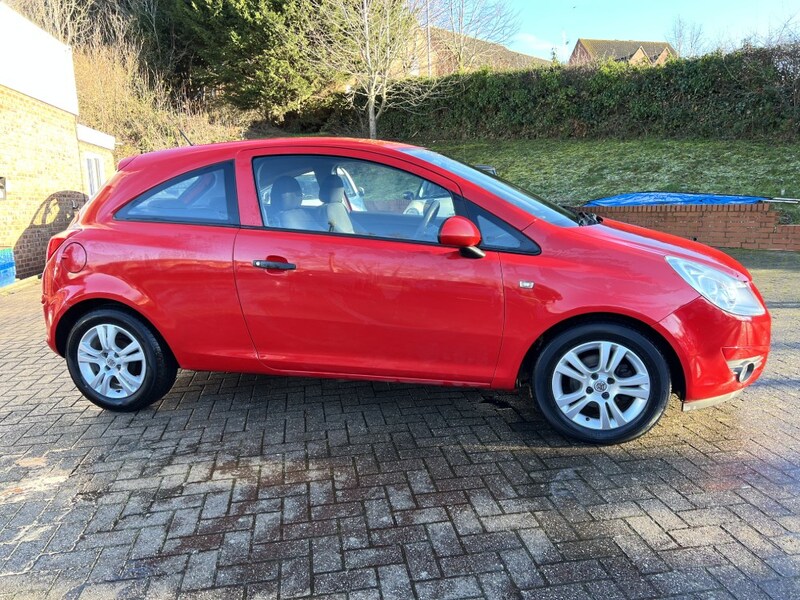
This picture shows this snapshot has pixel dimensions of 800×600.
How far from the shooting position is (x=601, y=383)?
10.5ft

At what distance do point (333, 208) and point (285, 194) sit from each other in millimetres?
328

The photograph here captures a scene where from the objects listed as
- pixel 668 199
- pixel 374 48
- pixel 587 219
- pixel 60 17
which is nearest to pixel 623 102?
pixel 668 199

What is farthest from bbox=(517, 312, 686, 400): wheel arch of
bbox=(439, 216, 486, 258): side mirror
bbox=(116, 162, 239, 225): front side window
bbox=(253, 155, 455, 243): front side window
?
bbox=(116, 162, 239, 225): front side window

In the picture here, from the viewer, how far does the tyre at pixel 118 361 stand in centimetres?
379

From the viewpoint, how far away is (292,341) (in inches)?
139

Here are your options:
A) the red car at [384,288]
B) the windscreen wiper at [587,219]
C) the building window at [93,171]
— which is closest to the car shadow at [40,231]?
the building window at [93,171]

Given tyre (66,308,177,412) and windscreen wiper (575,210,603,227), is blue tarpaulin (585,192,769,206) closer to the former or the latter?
windscreen wiper (575,210,603,227)

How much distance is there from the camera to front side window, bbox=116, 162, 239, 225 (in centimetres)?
362

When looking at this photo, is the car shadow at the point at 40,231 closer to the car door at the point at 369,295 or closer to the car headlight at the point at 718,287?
the car door at the point at 369,295

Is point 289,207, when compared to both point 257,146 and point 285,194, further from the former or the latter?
point 257,146

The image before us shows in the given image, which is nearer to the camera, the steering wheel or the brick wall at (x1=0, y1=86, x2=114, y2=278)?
the steering wheel

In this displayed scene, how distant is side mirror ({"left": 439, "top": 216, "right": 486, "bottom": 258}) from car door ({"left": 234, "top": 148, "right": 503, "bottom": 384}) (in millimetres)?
47

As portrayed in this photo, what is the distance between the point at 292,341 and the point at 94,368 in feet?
4.93

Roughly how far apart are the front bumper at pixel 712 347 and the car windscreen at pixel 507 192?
91 centimetres
